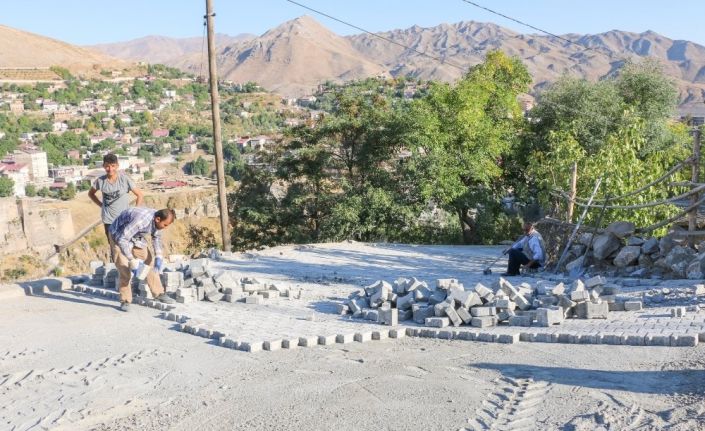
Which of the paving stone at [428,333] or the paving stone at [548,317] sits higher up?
the paving stone at [548,317]

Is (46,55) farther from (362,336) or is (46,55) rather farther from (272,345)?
(362,336)

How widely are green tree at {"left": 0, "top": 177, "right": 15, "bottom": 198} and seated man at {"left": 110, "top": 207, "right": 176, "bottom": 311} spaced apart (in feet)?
190

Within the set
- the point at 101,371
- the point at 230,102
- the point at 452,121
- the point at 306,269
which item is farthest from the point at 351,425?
the point at 230,102

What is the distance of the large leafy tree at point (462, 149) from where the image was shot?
62.8 ft

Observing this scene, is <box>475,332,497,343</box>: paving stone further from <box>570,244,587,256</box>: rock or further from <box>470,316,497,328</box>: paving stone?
<box>570,244,587,256</box>: rock

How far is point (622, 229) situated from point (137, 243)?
293 inches

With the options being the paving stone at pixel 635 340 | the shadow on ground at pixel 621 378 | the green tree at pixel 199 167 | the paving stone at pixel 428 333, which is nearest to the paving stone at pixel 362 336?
the paving stone at pixel 428 333

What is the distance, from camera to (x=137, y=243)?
27.5 ft

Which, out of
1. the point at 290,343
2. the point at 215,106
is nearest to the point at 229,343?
the point at 290,343

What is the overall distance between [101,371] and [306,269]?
5.75 m

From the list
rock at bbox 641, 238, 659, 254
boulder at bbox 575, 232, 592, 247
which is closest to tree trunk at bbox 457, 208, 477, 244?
boulder at bbox 575, 232, 592, 247

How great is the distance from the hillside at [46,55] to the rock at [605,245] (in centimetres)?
11635

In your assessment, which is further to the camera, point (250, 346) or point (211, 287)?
point (211, 287)

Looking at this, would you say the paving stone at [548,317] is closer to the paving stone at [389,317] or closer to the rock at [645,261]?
the paving stone at [389,317]
